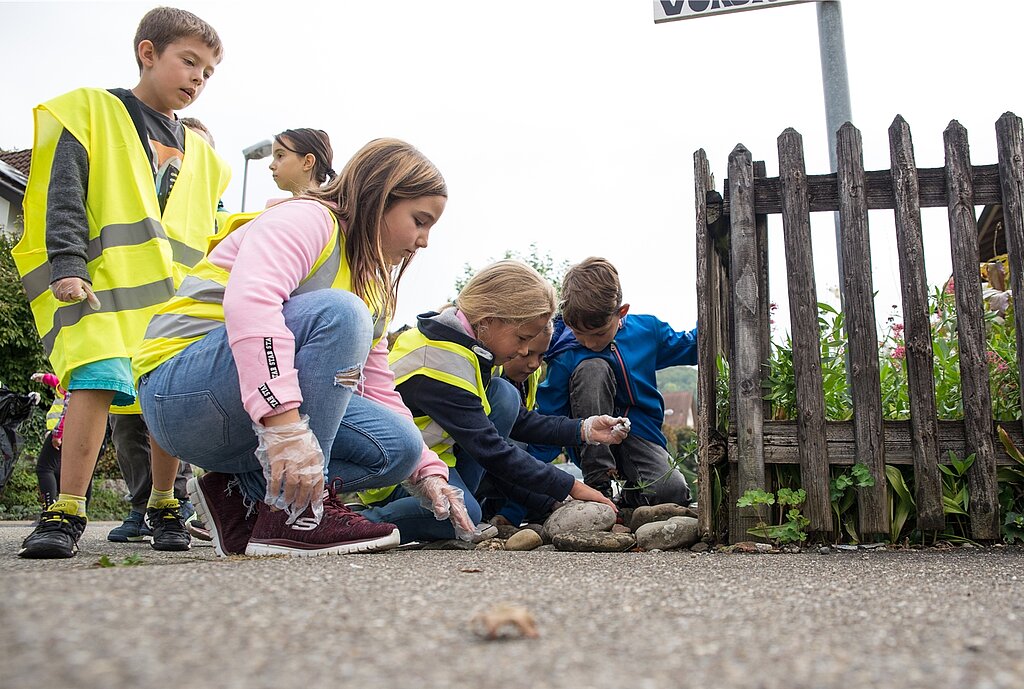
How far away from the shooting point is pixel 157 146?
327 centimetres

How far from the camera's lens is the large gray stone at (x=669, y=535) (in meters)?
3.08

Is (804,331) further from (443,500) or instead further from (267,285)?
(267,285)

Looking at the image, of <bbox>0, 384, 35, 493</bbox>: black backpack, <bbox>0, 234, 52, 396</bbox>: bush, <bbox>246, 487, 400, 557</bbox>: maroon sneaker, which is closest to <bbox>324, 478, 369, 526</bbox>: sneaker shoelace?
<bbox>246, 487, 400, 557</bbox>: maroon sneaker

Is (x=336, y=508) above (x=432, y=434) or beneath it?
beneath

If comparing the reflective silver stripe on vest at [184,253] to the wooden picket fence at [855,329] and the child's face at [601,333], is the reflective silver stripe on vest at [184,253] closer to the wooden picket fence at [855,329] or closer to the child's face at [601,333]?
the child's face at [601,333]

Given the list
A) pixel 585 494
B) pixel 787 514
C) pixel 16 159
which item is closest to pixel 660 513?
pixel 585 494

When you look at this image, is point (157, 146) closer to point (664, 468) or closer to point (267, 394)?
point (267, 394)

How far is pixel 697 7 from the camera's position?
14.0ft

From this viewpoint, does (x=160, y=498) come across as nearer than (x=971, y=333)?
No

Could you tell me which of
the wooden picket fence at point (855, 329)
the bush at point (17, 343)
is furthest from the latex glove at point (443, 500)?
the bush at point (17, 343)

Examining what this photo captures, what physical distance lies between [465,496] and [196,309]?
56.1 inches

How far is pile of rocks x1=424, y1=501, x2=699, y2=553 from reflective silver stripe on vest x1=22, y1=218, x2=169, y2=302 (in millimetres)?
1549

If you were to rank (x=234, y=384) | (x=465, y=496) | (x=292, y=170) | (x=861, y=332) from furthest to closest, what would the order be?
(x=292, y=170) → (x=465, y=496) → (x=861, y=332) → (x=234, y=384)

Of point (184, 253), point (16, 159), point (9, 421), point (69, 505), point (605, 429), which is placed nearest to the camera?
point (69, 505)
